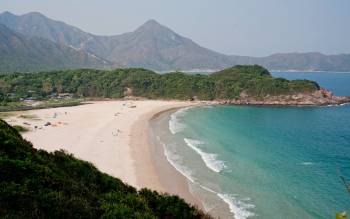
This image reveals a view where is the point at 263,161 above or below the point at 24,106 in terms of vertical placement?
below

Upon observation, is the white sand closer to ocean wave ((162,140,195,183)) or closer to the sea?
ocean wave ((162,140,195,183))

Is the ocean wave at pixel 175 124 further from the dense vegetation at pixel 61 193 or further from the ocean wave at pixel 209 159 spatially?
the dense vegetation at pixel 61 193

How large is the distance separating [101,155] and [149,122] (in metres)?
26.8

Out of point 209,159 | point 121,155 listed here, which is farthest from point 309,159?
point 121,155

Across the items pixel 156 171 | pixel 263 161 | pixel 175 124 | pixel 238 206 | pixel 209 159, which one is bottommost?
pixel 238 206

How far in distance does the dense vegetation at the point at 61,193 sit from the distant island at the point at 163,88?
276 feet

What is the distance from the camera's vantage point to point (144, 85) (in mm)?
118875

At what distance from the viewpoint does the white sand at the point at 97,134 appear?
131 feet

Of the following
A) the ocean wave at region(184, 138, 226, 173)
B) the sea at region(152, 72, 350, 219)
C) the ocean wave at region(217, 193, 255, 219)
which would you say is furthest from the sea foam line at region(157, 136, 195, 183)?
the ocean wave at region(217, 193, 255, 219)

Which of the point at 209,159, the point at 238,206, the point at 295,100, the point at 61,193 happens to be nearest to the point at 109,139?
the point at 209,159

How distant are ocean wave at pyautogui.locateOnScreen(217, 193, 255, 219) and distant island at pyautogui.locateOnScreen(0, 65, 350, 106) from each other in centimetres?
7380

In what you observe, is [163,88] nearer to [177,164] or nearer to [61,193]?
[177,164]

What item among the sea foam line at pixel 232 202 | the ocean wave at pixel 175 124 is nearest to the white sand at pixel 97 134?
the sea foam line at pixel 232 202

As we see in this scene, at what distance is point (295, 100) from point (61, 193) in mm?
97617
